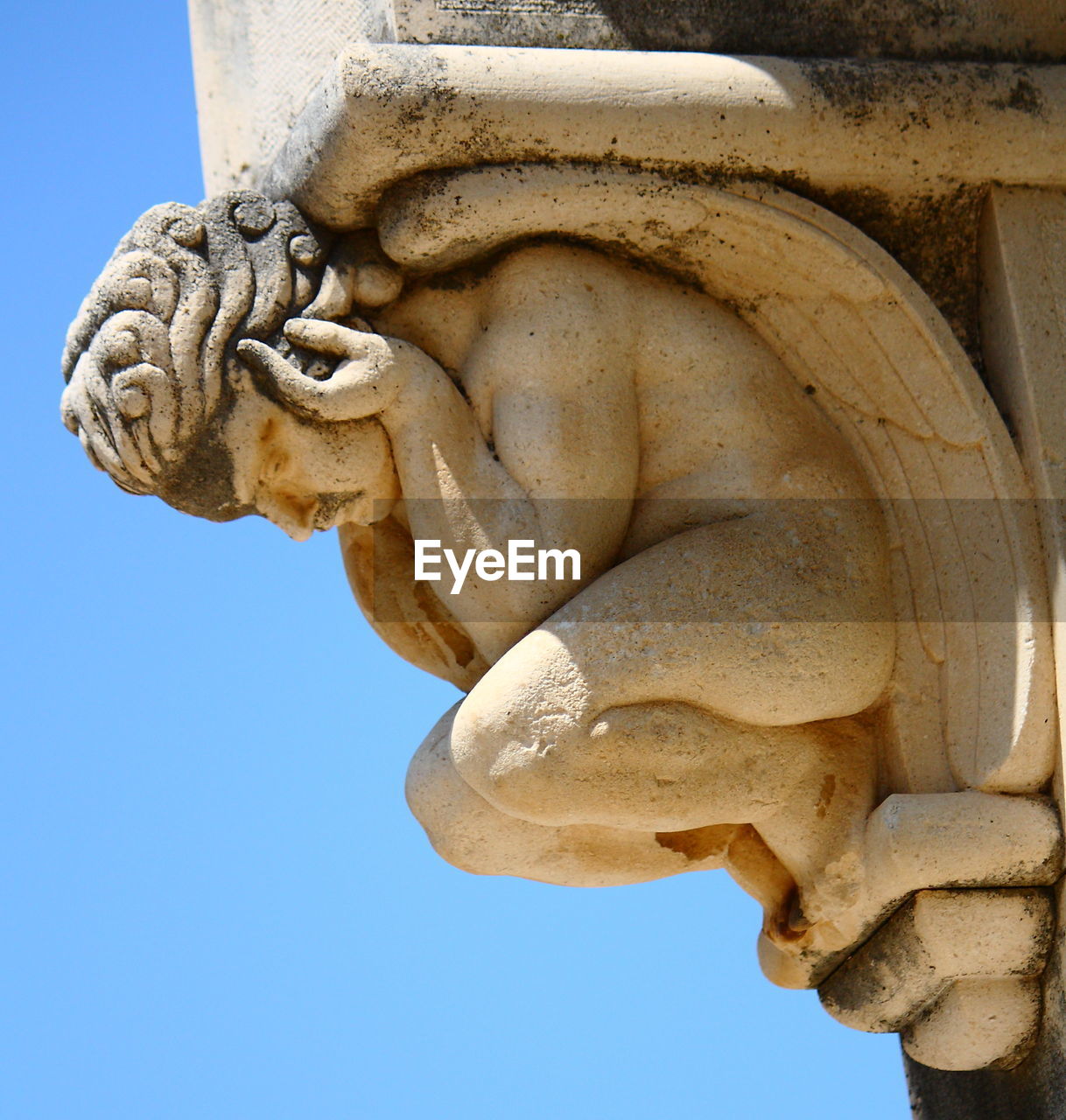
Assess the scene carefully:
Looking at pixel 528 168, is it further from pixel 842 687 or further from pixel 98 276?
pixel 842 687

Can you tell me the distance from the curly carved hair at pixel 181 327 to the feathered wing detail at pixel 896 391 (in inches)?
5.1

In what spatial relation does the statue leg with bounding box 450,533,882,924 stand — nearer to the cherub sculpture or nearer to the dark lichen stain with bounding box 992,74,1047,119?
the cherub sculpture

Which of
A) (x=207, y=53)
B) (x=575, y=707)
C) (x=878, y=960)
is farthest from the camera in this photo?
(x=207, y=53)

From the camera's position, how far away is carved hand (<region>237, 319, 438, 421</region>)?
2.11 meters

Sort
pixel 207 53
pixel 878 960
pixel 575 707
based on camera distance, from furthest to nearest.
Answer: pixel 207 53 < pixel 878 960 < pixel 575 707

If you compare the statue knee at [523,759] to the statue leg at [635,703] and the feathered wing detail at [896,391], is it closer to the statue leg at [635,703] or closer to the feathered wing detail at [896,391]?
the statue leg at [635,703]

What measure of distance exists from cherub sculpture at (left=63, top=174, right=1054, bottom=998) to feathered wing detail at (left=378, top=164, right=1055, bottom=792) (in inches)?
1.1

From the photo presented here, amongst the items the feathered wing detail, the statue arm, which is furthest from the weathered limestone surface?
the statue arm

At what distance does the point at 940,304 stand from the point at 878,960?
739 mm

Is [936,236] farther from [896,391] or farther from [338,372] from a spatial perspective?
[338,372]

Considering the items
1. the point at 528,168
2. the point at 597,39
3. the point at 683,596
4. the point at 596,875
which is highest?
the point at 597,39

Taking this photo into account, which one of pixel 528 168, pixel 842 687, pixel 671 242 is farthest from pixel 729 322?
pixel 842 687

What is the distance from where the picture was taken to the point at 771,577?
2.10 meters

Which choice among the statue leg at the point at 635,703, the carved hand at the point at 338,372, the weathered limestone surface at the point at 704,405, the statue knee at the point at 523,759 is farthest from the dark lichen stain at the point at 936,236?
the statue knee at the point at 523,759
